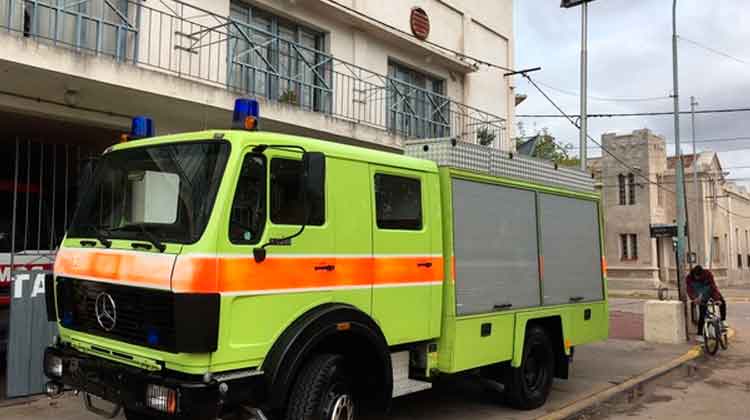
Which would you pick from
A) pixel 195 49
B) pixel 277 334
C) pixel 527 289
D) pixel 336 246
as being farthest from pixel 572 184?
pixel 195 49

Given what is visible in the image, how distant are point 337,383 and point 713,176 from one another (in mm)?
40446

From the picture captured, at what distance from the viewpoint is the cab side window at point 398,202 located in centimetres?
544

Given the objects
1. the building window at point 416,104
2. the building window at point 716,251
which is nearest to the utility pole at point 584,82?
the building window at point 416,104

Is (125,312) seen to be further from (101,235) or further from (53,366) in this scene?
(53,366)

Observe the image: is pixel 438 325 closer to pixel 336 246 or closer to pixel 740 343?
pixel 336 246

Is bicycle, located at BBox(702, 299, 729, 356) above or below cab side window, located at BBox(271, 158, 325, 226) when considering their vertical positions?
below

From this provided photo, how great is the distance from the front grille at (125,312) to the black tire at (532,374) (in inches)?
162

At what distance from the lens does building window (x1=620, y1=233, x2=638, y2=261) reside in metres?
34.8

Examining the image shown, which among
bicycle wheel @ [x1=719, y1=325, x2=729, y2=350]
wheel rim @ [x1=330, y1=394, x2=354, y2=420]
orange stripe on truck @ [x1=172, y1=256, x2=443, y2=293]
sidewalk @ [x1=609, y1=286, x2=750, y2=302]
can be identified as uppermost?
orange stripe on truck @ [x1=172, y1=256, x2=443, y2=293]

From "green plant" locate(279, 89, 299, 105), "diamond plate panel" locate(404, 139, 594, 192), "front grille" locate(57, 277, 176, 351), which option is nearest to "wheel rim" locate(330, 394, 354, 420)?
"front grille" locate(57, 277, 176, 351)

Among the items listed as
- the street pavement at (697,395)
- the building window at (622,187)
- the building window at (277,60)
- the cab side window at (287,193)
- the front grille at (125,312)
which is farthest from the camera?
the building window at (622,187)

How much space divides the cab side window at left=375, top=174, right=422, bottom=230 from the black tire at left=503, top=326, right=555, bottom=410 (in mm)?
2273

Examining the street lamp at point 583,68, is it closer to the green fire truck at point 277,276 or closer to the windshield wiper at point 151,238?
the green fire truck at point 277,276

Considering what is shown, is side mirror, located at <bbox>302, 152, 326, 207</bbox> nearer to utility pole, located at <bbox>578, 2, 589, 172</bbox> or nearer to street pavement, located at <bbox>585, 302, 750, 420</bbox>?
street pavement, located at <bbox>585, 302, 750, 420</bbox>
